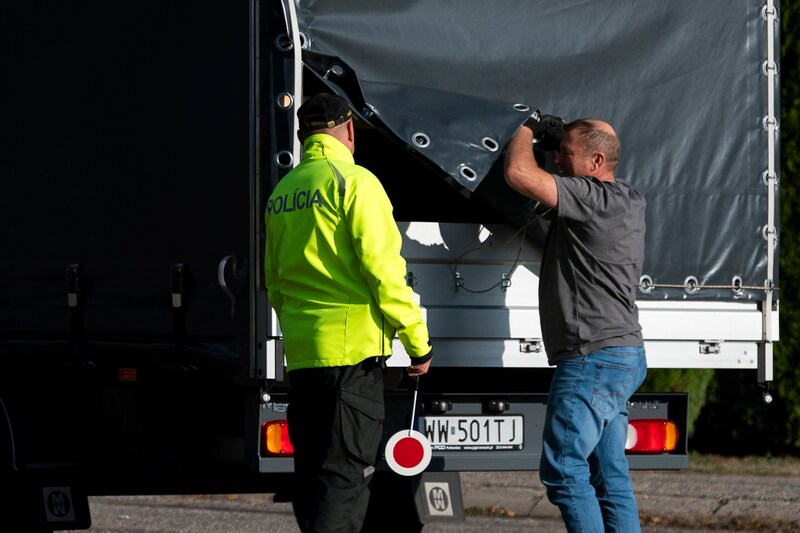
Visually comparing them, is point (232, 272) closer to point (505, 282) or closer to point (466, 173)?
point (466, 173)

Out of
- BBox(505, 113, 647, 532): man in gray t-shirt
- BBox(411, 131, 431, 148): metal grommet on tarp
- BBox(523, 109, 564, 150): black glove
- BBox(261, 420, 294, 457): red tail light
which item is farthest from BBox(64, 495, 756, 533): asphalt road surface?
BBox(411, 131, 431, 148): metal grommet on tarp

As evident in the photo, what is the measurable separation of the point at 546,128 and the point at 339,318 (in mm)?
1070

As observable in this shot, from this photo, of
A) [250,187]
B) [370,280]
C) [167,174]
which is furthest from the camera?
[167,174]

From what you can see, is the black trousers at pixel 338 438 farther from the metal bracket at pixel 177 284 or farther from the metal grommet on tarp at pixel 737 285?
the metal grommet on tarp at pixel 737 285

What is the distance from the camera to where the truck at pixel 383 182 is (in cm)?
493

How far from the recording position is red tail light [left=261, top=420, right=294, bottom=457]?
5.09 m

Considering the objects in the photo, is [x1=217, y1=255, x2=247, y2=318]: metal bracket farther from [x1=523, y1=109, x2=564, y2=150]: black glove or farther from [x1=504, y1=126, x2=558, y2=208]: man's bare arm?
[x1=523, y1=109, x2=564, y2=150]: black glove

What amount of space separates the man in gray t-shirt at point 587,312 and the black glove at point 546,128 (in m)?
0.04

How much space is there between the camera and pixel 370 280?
4.43 metres

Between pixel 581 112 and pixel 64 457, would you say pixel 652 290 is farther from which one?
pixel 64 457

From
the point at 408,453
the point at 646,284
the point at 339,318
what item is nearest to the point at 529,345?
the point at 646,284

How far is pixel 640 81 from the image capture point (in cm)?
536

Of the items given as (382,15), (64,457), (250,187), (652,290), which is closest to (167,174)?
(250,187)

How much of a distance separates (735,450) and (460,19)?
5841 millimetres
